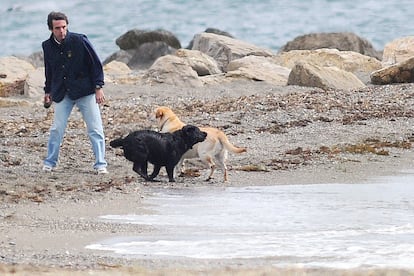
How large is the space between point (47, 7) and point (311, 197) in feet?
183

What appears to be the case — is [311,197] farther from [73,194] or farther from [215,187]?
[73,194]

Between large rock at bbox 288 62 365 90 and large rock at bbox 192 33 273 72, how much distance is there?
6.89 meters

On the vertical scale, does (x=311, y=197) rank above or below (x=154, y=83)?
above

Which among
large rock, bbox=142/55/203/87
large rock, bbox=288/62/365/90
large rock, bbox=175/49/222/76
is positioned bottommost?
large rock, bbox=175/49/222/76

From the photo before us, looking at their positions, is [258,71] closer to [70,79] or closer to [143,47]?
[143,47]

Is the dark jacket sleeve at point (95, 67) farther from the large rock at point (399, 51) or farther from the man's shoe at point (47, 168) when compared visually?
the large rock at point (399, 51)

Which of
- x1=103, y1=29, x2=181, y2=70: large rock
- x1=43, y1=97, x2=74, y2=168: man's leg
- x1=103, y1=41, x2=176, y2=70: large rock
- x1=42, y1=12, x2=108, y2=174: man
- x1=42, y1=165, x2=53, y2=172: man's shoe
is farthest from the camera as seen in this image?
x1=103, y1=29, x2=181, y2=70: large rock

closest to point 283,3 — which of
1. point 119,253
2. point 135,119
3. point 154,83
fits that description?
point 154,83

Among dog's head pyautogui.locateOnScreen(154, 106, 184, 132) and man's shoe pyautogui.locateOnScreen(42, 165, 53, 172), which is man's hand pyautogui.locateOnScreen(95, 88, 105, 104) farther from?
dog's head pyautogui.locateOnScreen(154, 106, 184, 132)

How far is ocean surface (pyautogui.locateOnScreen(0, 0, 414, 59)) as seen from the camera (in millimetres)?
58344

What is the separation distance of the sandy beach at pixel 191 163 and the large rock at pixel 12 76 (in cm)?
213

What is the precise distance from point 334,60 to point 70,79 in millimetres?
19067

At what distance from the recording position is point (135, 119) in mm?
18547

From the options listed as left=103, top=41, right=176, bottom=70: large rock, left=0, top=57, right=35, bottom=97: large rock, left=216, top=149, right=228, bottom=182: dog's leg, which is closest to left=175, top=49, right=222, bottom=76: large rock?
left=0, top=57, right=35, bottom=97: large rock
